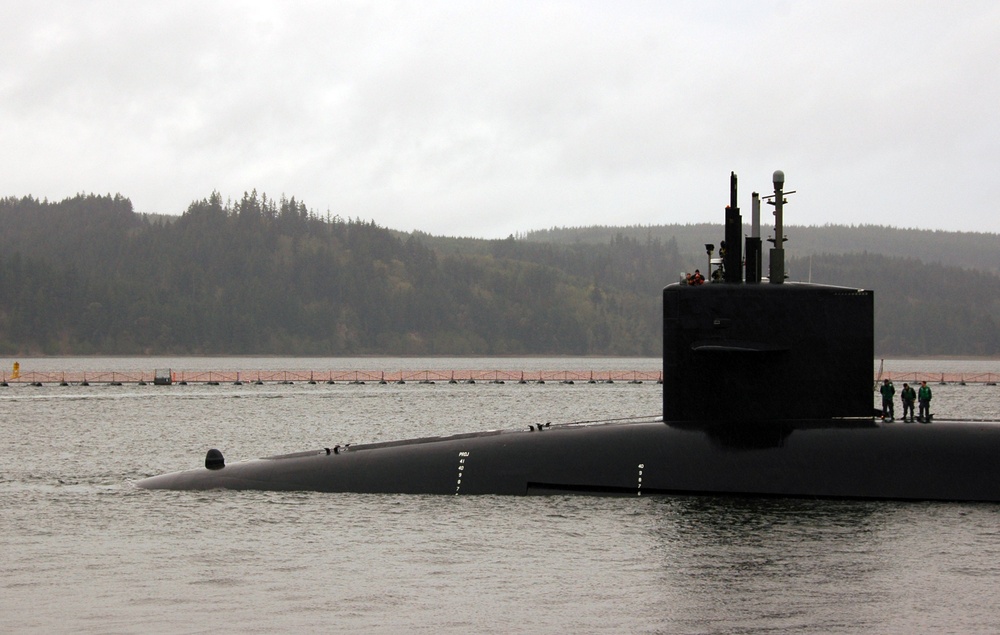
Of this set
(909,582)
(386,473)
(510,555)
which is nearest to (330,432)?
(386,473)

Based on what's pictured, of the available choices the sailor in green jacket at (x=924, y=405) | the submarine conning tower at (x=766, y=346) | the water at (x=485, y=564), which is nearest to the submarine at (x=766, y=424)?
the submarine conning tower at (x=766, y=346)

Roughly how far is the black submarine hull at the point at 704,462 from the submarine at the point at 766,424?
2 centimetres

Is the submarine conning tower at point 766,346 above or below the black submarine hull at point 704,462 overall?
above

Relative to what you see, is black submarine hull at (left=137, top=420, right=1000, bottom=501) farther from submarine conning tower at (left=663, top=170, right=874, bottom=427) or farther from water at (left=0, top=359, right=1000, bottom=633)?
water at (left=0, top=359, right=1000, bottom=633)

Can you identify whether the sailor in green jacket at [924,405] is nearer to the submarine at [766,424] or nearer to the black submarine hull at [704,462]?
the submarine at [766,424]

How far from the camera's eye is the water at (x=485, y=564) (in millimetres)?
17047

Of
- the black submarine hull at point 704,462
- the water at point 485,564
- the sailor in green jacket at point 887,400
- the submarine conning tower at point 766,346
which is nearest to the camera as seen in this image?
the water at point 485,564

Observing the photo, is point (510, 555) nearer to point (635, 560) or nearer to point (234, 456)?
point (635, 560)

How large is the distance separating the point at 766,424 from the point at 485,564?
19.5 feet

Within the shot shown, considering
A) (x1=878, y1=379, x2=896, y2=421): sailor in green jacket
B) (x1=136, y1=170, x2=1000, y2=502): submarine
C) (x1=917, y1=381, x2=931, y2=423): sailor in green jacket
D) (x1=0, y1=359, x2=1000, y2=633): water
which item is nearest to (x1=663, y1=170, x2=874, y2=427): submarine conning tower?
(x1=136, y1=170, x2=1000, y2=502): submarine

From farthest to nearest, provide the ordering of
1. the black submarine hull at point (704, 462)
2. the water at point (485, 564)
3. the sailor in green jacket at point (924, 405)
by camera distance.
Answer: the sailor in green jacket at point (924, 405) < the black submarine hull at point (704, 462) < the water at point (485, 564)

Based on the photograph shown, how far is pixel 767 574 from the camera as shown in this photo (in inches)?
762

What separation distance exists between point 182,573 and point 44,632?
3927mm

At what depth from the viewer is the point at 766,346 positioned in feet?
75.8
